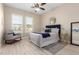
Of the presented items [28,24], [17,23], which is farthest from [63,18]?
[17,23]

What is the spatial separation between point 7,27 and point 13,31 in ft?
0.58

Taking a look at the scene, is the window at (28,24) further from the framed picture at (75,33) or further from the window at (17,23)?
the framed picture at (75,33)

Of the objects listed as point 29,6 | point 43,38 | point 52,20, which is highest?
point 29,6

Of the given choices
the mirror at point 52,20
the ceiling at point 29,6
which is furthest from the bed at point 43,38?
the ceiling at point 29,6

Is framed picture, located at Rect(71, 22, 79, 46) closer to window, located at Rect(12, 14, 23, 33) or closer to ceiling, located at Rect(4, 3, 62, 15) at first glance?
ceiling, located at Rect(4, 3, 62, 15)

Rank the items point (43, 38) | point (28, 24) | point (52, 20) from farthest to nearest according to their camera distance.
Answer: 1. point (43, 38)
2. point (52, 20)
3. point (28, 24)

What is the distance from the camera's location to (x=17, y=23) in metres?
2.04

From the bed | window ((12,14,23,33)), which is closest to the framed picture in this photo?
the bed

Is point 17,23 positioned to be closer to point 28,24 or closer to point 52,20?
point 28,24

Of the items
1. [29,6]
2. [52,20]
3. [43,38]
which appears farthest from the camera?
[43,38]

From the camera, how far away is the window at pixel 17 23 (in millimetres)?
2018

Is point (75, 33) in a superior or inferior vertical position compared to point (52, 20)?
inferior

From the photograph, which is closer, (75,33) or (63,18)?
(75,33)
